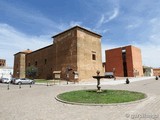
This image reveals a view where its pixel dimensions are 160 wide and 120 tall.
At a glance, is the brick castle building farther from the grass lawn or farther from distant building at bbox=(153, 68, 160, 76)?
distant building at bbox=(153, 68, 160, 76)

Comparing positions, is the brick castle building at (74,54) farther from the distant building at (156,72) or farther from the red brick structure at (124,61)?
the distant building at (156,72)

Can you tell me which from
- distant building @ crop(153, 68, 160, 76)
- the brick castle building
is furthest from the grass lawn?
distant building @ crop(153, 68, 160, 76)

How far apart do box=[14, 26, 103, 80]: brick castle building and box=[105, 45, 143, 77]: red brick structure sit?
21830 mm

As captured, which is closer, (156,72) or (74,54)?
(74,54)

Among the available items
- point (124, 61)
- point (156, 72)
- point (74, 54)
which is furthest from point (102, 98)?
point (156, 72)

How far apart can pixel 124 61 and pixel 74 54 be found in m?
31.9

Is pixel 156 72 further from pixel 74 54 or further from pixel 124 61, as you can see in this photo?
pixel 74 54

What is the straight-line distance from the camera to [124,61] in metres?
59.0

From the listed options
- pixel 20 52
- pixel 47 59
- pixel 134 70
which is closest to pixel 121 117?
pixel 47 59

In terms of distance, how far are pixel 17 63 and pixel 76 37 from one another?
35.9 m

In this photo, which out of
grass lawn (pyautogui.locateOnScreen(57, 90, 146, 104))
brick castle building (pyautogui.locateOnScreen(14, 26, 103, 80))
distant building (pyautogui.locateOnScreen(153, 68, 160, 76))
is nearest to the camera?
grass lawn (pyautogui.locateOnScreen(57, 90, 146, 104))

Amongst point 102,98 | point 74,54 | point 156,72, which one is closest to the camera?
point 102,98

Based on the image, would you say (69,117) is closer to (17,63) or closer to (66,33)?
(66,33)

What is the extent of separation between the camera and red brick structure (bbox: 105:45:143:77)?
185 ft
